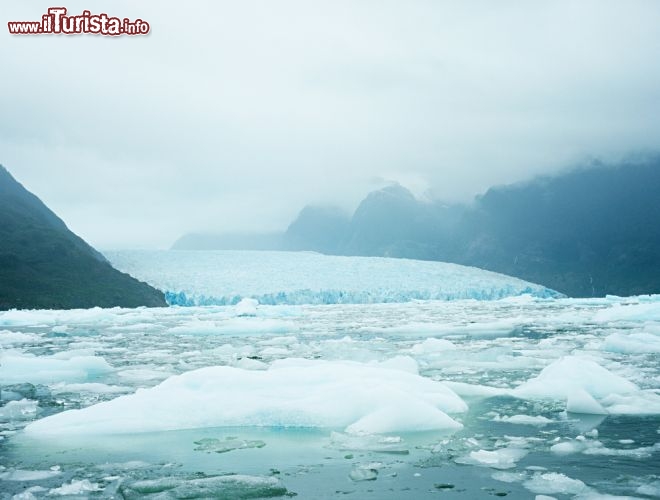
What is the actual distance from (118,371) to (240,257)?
1584 inches

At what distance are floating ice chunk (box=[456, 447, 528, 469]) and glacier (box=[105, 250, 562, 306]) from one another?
37064 millimetres

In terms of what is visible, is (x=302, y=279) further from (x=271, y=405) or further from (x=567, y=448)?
(x=567, y=448)

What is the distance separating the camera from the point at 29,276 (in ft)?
185

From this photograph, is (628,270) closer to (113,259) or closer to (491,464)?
(113,259)

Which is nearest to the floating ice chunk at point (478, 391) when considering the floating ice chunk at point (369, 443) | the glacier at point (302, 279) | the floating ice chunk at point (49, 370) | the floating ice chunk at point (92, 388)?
the floating ice chunk at point (369, 443)

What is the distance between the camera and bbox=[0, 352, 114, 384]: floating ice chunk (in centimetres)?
968

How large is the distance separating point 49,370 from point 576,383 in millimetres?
8379

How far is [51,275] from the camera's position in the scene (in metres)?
59.0

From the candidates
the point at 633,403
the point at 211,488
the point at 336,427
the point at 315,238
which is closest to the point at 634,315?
the point at 633,403

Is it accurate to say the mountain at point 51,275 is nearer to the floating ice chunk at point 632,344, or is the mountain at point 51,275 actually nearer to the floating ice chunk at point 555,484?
the floating ice chunk at point 632,344

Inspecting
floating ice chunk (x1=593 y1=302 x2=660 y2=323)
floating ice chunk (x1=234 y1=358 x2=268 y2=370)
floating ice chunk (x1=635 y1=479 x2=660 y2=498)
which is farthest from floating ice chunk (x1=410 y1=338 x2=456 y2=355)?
floating ice chunk (x1=593 y1=302 x2=660 y2=323)

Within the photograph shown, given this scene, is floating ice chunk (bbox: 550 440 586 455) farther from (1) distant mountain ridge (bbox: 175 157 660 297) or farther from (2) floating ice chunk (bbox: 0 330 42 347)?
(1) distant mountain ridge (bbox: 175 157 660 297)

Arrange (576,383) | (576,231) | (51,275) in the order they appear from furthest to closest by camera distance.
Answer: (576,231) < (51,275) < (576,383)

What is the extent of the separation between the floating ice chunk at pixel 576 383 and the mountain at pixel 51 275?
164 feet
